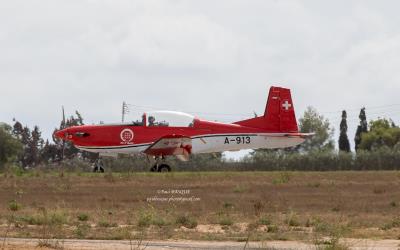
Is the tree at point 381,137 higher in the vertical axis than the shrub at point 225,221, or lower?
higher

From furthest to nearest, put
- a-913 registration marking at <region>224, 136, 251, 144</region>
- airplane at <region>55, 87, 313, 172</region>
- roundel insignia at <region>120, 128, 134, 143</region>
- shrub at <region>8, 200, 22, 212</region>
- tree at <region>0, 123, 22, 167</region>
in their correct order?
tree at <region>0, 123, 22, 167</region> → a-913 registration marking at <region>224, 136, 251, 144</region> → roundel insignia at <region>120, 128, 134, 143</region> → airplane at <region>55, 87, 313, 172</region> → shrub at <region>8, 200, 22, 212</region>

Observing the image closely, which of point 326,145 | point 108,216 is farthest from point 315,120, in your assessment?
point 108,216

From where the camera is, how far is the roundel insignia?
45250mm

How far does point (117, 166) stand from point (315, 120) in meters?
39.2

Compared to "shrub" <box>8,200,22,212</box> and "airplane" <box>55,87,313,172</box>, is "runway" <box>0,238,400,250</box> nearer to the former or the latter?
"shrub" <box>8,200,22,212</box>

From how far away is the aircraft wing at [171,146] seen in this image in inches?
1750

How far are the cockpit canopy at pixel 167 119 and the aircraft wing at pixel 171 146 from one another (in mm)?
638

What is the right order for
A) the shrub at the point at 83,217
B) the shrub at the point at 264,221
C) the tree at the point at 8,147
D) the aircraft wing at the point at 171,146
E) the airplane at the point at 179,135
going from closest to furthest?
the shrub at the point at 264,221
the shrub at the point at 83,217
the aircraft wing at the point at 171,146
the airplane at the point at 179,135
the tree at the point at 8,147

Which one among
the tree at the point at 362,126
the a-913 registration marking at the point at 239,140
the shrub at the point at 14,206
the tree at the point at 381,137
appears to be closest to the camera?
the shrub at the point at 14,206

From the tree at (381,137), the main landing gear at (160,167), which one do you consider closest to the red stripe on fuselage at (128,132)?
the main landing gear at (160,167)

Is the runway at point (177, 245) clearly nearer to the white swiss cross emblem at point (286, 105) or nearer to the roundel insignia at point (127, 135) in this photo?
the roundel insignia at point (127, 135)

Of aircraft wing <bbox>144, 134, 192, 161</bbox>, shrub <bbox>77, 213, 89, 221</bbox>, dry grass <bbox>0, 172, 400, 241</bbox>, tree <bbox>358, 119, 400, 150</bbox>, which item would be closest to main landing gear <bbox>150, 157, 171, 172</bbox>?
aircraft wing <bbox>144, 134, 192, 161</bbox>

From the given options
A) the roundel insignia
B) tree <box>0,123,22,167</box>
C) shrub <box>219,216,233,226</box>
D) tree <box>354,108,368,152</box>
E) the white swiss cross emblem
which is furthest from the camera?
tree <box>354,108,368,152</box>

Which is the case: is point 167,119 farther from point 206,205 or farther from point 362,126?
point 362,126
